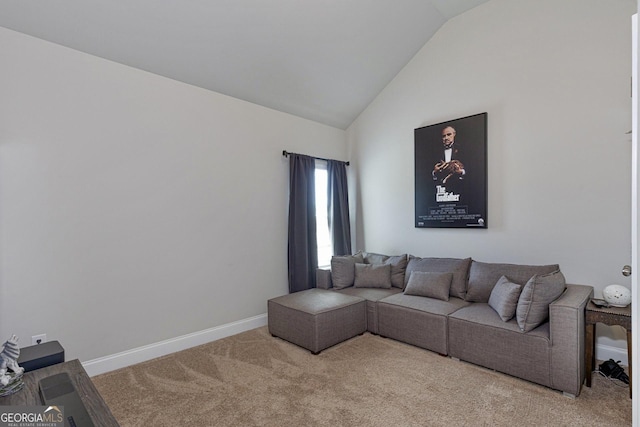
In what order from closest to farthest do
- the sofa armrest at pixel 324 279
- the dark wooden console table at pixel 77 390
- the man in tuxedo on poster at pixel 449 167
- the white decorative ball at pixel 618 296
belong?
1. the dark wooden console table at pixel 77 390
2. the white decorative ball at pixel 618 296
3. the man in tuxedo on poster at pixel 449 167
4. the sofa armrest at pixel 324 279

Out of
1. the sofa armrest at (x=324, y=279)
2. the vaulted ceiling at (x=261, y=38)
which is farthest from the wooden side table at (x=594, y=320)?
the vaulted ceiling at (x=261, y=38)

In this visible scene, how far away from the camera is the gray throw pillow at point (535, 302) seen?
2.43 m

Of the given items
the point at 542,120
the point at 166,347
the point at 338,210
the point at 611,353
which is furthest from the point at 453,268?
the point at 166,347

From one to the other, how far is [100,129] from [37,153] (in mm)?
468

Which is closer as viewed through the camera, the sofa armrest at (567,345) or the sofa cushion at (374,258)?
the sofa armrest at (567,345)

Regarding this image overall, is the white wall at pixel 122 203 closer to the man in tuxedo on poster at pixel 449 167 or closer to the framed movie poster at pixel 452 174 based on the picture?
the framed movie poster at pixel 452 174

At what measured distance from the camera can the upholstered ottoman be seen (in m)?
3.00

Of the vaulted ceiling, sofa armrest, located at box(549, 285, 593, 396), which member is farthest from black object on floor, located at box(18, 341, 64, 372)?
sofa armrest, located at box(549, 285, 593, 396)

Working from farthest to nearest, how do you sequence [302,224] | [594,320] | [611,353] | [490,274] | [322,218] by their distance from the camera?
[322,218]
[302,224]
[490,274]
[611,353]
[594,320]

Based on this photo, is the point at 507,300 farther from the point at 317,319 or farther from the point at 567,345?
the point at 317,319

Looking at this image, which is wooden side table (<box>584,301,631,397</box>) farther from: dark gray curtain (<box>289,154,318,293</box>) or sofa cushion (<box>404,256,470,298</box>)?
dark gray curtain (<box>289,154,318,293</box>)

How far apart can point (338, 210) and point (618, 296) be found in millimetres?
2998

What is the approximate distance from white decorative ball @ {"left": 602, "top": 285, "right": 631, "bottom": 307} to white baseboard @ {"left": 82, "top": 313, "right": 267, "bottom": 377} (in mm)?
3171

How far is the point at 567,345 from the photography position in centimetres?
224
